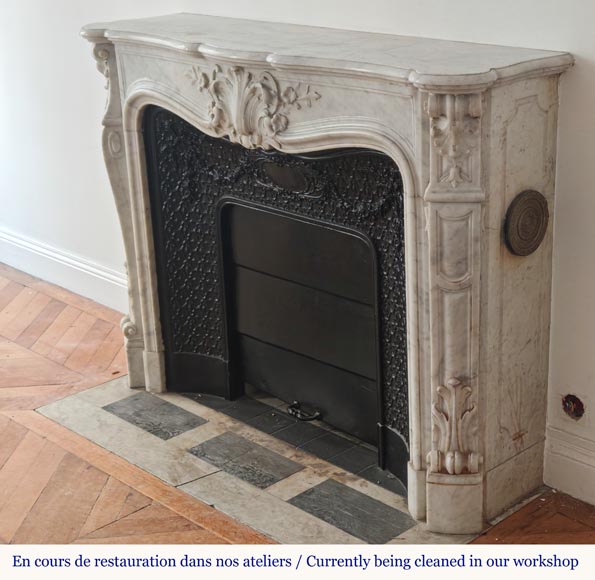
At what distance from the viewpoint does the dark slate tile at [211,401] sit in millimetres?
3904

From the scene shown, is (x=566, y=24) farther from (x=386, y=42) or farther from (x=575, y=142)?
(x=386, y=42)

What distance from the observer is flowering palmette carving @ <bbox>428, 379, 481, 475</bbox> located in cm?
296

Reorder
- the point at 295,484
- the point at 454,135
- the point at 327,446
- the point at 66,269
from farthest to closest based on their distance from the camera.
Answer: the point at 66,269 < the point at 327,446 < the point at 295,484 < the point at 454,135

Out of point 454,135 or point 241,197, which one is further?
point 241,197

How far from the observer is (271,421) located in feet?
12.3

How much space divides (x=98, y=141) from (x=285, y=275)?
4.59 ft

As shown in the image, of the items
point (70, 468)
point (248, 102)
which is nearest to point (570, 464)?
point (248, 102)

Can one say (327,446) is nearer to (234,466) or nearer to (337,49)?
(234,466)

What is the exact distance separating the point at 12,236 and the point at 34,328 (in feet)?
2.78

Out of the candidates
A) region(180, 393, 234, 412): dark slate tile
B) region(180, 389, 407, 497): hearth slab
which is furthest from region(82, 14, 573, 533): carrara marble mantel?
region(180, 393, 234, 412): dark slate tile

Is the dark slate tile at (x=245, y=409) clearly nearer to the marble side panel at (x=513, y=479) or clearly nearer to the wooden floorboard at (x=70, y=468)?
the wooden floorboard at (x=70, y=468)

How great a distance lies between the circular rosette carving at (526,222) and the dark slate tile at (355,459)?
942mm

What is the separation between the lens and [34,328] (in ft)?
15.5
